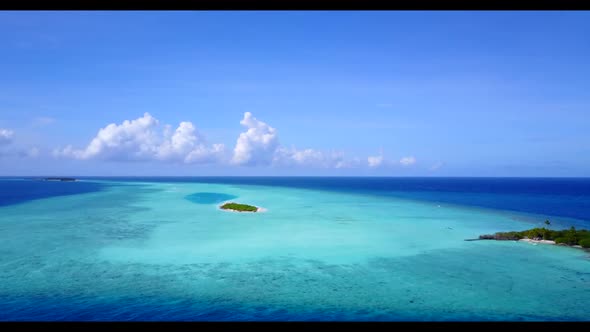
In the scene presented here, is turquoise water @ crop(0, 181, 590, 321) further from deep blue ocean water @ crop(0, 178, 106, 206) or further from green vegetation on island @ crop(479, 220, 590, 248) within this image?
deep blue ocean water @ crop(0, 178, 106, 206)

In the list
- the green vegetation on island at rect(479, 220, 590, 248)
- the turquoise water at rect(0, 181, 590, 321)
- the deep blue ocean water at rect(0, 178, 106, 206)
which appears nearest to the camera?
the turquoise water at rect(0, 181, 590, 321)

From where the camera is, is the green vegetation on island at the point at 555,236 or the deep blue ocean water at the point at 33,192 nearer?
the green vegetation on island at the point at 555,236

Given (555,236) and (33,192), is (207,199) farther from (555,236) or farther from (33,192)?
(555,236)

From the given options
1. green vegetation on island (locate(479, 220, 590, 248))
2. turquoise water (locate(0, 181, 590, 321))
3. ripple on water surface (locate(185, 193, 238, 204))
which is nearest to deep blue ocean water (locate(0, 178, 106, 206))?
→ ripple on water surface (locate(185, 193, 238, 204))

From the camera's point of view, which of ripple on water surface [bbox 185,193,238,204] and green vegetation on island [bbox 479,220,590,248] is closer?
green vegetation on island [bbox 479,220,590,248]

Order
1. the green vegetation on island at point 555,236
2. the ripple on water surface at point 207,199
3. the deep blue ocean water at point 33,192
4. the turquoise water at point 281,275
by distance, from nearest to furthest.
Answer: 1. the turquoise water at point 281,275
2. the green vegetation on island at point 555,236
3. the ripple on water surface at point 207,199
4. the deep blue ocean water at point 33,192

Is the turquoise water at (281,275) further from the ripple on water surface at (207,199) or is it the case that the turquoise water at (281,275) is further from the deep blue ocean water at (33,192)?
the deep blue ocean water at (33,192)

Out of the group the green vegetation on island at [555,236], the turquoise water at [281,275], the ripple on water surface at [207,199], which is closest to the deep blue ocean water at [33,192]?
the ripple on water surface at [207,199]

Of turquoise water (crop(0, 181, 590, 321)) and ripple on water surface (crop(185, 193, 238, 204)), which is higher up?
turquoise water (crop(0, 181, 590, 321))
